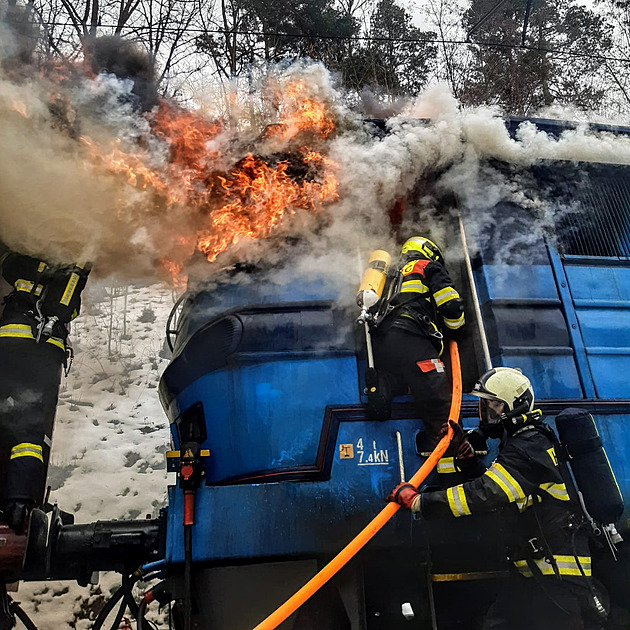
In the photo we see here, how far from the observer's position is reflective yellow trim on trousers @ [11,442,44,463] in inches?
156

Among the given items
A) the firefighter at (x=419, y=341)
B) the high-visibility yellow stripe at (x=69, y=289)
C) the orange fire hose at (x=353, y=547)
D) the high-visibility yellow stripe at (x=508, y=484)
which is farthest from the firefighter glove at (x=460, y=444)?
the high-visibility yellow stripe at (x=69, y=289)

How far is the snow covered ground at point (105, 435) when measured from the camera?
18.8ft

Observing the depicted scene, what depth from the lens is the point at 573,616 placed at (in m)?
3.20

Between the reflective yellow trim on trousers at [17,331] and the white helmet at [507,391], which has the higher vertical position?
the reflective yellow trim on trousers at [17,331]

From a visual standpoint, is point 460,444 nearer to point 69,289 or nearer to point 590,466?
point 590,466

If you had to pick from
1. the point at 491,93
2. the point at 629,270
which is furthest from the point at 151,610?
the point at 491,93

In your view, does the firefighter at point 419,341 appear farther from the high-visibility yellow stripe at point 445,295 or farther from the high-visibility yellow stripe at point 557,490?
the high-visibility yellow stripe at point 557,490

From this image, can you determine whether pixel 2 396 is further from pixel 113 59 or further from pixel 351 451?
pixel 113 59

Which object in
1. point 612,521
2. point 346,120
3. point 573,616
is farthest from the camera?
point 346,120

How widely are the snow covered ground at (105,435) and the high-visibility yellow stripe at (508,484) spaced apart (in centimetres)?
444

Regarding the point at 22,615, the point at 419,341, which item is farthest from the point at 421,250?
the point at 22,615

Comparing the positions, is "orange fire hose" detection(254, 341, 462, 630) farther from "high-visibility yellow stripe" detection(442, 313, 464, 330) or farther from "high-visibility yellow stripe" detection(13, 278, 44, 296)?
"high-visibility yellow stripe" detection(13, 278, 44, 296)

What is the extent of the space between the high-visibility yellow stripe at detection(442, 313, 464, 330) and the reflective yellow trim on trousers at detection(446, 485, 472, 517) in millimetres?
1343

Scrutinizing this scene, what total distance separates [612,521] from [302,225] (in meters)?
3.12
